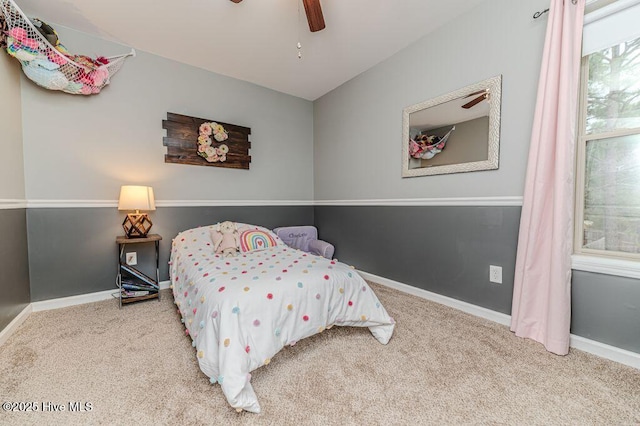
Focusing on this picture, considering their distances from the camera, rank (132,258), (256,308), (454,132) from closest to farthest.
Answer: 1. (256,308)
2. (454,132)
3. (132,258)

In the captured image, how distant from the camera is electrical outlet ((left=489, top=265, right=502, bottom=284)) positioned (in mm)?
1928

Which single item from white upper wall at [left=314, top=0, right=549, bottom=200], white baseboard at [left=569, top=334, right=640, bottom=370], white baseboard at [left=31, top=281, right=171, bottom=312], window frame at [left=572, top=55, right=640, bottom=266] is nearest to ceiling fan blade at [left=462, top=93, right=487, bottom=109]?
white upper wall at [left=314, top=0, right=549, bottom=200]

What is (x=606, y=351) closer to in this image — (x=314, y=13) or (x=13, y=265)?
(x=314, y=13)

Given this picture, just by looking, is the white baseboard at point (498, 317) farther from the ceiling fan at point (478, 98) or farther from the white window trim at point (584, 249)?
the ceiling fan at point (478, 98)

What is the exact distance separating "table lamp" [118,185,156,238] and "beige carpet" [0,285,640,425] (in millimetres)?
850

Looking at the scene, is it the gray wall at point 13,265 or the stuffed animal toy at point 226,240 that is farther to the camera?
the stuffed animal toy at point 226,240

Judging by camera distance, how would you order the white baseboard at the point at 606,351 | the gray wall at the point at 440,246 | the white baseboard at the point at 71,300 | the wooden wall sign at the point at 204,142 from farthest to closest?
the wooden wall sign at the point at 204,142 < the white baseboard at the point at 71,300 < the gray wall at the point at 440,246 < the white baseboard at the point at 606,351

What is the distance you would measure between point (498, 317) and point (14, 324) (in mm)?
3502

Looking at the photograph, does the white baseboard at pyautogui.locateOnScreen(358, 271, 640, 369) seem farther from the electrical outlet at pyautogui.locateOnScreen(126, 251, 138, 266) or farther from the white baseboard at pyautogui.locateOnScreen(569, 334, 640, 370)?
the electrical outlet at pyautogui.locateOnScreen(126, 251, 138, 266)

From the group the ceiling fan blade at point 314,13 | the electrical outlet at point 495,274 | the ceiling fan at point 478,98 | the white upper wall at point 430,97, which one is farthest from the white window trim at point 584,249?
the ceiling fan blade at point 314,13

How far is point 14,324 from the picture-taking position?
1795 millimetres

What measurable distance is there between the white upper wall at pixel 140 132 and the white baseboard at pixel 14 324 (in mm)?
916

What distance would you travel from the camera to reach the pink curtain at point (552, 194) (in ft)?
4.95

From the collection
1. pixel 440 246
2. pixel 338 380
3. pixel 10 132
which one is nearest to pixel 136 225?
pixel 10 132
